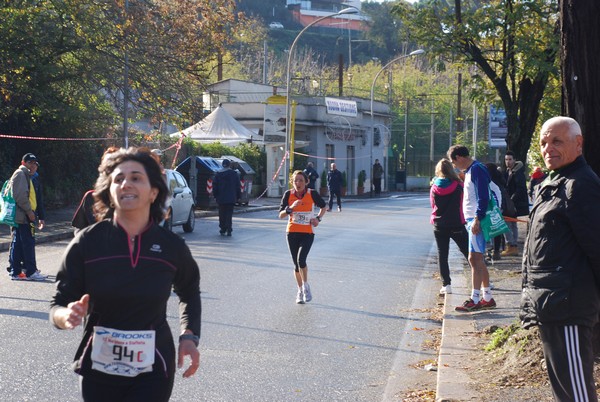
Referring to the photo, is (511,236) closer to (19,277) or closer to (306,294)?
(306,294)

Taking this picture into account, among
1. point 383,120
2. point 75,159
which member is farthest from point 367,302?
point 383,120

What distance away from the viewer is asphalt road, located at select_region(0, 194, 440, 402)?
7.19 m

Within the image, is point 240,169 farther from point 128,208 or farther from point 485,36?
point 128,208

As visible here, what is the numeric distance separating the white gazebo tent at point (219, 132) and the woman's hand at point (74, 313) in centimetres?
3757

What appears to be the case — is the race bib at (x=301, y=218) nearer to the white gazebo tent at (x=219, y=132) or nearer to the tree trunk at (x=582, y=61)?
the tree trunk at (x=582, y=61)

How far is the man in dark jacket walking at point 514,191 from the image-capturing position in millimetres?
17203

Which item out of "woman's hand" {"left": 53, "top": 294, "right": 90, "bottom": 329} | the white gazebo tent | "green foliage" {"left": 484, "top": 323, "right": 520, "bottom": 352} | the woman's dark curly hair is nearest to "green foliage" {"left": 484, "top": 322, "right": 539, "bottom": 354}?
"green foliage" {"left": 484, "top": 323, "right": 520, "bottom": 352}

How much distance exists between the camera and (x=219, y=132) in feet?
137

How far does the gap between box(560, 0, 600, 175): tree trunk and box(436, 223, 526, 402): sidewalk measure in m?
1.99

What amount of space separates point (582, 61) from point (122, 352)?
416 cm

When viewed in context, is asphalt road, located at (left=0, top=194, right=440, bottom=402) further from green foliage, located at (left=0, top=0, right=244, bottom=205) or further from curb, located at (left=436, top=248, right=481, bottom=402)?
green foliage, located at (left=0, top=0, right=244, bottom=205)

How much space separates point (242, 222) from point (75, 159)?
676cm

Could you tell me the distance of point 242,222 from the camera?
89.7 ft

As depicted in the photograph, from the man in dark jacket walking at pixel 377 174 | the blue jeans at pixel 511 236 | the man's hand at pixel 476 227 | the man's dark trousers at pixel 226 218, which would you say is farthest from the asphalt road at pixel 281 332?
the man in dark jacket walking at pixel 377 174
